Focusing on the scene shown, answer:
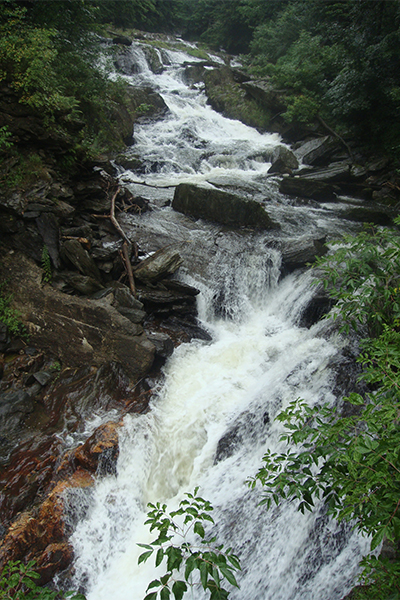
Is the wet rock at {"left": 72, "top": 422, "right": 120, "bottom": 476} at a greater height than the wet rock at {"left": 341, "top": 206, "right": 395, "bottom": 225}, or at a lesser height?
lesser

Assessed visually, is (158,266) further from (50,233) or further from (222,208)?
(222,208)

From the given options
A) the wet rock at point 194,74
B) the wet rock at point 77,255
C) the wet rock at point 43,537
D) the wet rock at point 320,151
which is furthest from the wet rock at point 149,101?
the wet rock at point 43,537

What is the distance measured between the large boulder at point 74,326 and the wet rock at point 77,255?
0.63 metres

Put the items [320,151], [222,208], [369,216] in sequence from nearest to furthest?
1. [222,208]
2. [369,216]
3. [320,151]

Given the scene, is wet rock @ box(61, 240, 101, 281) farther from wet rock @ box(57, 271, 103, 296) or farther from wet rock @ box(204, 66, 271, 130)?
wet rock @ box(204, 66, 271, 130)

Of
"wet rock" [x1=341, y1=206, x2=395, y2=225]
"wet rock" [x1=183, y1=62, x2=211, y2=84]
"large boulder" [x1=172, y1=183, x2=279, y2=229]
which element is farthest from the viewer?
"wet rock" [x1=183, y1=62, x2=211, y2=84]

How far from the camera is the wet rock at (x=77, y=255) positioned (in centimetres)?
692

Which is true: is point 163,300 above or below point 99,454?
above

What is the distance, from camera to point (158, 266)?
7.92 metres

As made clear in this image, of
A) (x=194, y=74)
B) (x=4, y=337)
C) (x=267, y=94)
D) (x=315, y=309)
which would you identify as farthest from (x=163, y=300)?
(x=194, y=74)

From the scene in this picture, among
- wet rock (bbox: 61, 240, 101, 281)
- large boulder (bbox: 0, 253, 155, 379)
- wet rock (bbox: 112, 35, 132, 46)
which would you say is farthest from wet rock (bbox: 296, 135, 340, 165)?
wet rock (bbox: 112, 35, 132, 46)

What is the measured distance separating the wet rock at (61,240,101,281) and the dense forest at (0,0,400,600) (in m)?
1.65

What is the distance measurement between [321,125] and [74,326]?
58.5 ft

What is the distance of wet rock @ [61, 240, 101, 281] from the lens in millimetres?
6918
